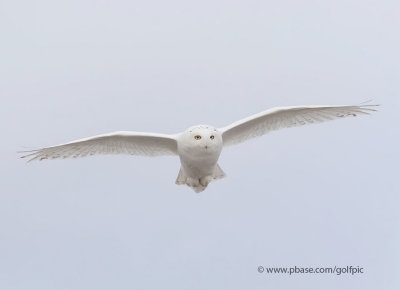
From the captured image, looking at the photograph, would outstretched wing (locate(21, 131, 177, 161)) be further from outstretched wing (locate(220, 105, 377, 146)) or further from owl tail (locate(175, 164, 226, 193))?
outstretched wing (locate(220, 105, 377, 146))

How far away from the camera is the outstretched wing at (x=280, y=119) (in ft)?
66.2

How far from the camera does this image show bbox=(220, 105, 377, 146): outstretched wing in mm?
20188

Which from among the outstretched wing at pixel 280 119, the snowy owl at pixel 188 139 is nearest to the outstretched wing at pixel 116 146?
the snowy owl at pixel 188 139

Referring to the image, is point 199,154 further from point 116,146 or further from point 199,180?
point 116,146

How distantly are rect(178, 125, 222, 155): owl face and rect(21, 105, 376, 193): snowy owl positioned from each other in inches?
2.0

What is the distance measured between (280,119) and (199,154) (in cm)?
292

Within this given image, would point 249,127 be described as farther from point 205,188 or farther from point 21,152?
point 21,152

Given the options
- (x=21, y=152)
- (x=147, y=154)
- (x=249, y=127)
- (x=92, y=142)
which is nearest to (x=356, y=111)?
(x=249, y=127)

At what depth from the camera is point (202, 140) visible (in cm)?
1909

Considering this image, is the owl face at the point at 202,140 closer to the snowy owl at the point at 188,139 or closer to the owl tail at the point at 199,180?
the snowy owl at the point at 188,139

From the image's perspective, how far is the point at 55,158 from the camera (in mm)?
20516

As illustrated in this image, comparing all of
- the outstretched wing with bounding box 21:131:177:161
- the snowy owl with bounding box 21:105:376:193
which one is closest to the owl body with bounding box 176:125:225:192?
the snowy owl with bounding box 21:105:376:193

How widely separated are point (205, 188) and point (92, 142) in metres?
3.56

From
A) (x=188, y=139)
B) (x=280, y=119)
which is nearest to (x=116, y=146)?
(x=188, y=139)
